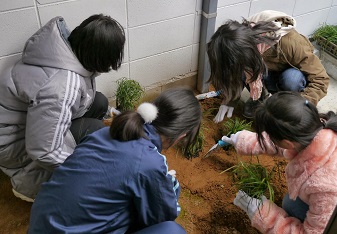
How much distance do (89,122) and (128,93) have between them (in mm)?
481

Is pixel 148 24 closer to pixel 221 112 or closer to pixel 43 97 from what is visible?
pixel 221 112

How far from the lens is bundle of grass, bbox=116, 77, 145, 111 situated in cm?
252

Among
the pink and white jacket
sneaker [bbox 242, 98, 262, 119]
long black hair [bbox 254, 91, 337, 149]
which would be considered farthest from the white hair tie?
sneaker [bbox 242, 98, 262, 119]

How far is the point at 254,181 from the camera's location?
201cm

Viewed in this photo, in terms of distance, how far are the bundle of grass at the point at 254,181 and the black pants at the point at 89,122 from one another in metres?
0.84

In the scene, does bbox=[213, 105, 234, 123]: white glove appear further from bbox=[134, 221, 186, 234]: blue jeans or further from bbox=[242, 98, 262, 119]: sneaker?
bbox=[134, 221, 186, 234]: blue jeans

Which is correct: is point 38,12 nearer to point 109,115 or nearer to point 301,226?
point 109,115

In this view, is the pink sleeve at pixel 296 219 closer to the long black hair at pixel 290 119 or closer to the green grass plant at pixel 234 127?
the long black hair at pixel 290 119

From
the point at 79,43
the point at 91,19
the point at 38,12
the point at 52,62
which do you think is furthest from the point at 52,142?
the point at 38,12

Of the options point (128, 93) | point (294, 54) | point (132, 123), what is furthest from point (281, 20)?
point (132, 123)

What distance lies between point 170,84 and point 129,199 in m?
1.59

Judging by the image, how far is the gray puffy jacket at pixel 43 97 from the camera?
1.70 metres

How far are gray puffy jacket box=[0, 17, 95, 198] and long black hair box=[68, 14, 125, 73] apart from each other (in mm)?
41

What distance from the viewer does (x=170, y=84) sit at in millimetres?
2920
